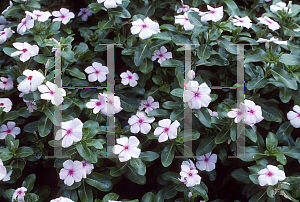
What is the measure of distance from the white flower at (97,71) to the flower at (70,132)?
466 millimetres

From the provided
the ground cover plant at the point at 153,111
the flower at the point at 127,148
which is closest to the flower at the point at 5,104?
the ground cover plant at the point at 153,111

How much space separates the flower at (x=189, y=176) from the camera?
1.79 meters

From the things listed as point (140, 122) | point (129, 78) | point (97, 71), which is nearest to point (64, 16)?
point (97, 71)

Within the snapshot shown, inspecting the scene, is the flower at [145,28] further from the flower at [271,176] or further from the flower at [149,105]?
the flower at [271,176]

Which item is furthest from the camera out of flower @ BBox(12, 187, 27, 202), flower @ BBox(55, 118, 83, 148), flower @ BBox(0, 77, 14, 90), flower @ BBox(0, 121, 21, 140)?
flower @ BBox(0, 77, 14, 90)

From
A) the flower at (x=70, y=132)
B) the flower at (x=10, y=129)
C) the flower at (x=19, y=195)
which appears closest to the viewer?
the flower at (x=70, y=132)

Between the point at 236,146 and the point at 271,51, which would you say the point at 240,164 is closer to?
the point at 236,146

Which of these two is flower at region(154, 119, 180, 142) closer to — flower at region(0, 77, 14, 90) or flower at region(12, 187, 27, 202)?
flower at region(12, 187, 27, 202)

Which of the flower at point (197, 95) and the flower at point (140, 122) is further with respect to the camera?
the flower at point (140, 122)

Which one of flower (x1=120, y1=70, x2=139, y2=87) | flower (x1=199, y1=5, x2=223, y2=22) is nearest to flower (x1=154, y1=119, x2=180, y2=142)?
flower (x1=120, y1=70, x2=139, y2=87)

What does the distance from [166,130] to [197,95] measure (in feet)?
0.94

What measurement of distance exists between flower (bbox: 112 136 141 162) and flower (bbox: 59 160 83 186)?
0.76 ft

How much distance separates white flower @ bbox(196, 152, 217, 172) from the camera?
1.97 m

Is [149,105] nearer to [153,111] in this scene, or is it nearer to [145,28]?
[153,111]
